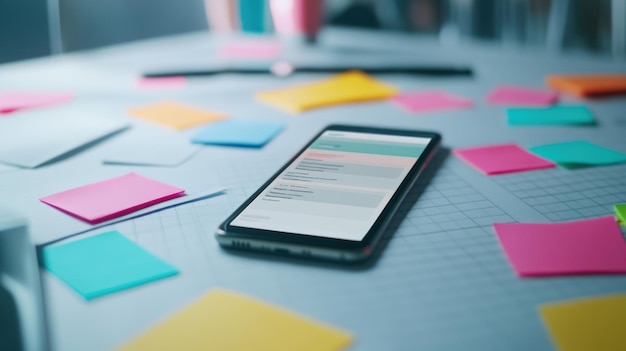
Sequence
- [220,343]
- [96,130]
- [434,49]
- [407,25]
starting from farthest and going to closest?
1. [407,25]
2. [434,49]
3. [96,130]
4. [220,343]

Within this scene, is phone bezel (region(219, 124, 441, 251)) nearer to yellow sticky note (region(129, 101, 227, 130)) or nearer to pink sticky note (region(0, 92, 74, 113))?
yellow sticky note (region(129, 101, 227, 130))

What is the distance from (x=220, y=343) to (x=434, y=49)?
0.94 meters

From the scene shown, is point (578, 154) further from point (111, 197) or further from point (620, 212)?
point (111, 197)

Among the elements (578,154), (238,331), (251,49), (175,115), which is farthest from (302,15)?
(238,331)

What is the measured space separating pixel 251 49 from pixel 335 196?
735mm

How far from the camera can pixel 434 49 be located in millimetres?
1219

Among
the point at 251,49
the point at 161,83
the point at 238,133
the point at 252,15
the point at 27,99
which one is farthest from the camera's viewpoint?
the point at 252,15

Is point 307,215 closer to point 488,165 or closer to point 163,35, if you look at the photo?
point 488,165

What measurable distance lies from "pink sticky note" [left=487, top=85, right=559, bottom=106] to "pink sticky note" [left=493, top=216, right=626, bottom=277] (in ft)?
1.25

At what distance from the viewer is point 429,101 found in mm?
913

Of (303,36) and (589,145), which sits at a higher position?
(303,36)

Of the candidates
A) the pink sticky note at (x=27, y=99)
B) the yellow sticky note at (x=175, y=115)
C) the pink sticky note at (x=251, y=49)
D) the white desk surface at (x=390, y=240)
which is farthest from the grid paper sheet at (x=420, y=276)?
the pink sticky note at (x=251, y=49)

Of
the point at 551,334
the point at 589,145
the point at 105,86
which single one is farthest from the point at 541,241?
the point at 105,86

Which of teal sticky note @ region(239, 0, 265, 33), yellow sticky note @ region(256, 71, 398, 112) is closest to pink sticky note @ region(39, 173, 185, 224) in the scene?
yellow sticky note @ region(256, 71, 398, 112)
